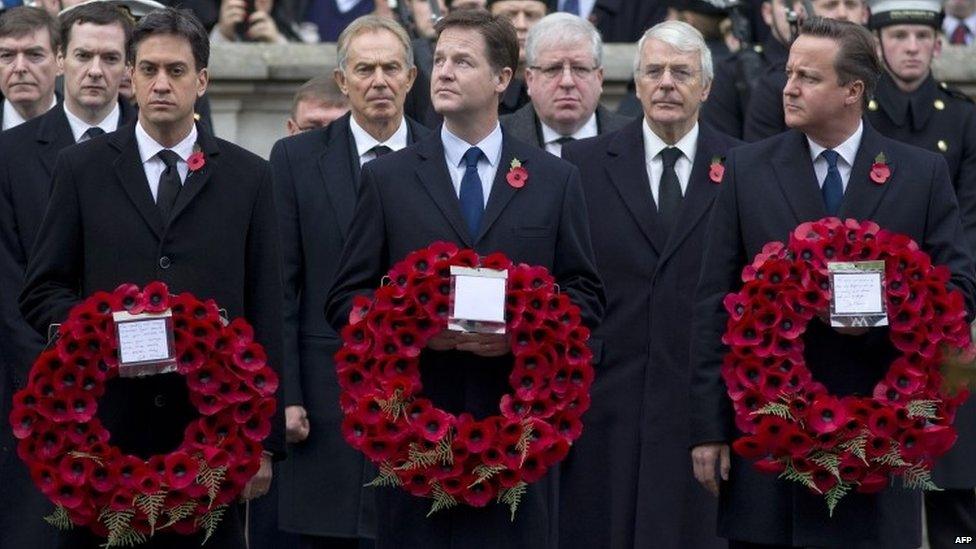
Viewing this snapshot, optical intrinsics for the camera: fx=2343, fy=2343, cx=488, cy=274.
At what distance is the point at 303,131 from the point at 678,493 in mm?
2536

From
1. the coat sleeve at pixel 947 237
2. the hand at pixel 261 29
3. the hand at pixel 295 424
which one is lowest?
the hand at pixel 295 424

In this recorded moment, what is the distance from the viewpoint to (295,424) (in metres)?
9.52

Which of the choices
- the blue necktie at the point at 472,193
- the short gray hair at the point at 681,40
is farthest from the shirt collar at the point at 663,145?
the blue necktie at the point at 472,193

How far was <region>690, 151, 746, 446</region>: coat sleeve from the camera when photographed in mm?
8359

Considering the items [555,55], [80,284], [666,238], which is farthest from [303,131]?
[80,284]

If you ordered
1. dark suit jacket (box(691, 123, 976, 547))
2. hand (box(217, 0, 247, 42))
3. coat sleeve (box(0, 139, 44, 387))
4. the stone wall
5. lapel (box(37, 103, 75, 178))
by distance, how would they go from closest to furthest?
dark suit jacket (box(691, 123, 976, 547)) → coat sleeve (box(0, 139, 44, 387)) → lapel (box(37, 103, 75, 178)) → the stone wall → hand (box(217, 0, 247, 42))

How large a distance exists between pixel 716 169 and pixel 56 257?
9.88 ft

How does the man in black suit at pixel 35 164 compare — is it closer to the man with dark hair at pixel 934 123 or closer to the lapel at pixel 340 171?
the lapel at pixel 340 171

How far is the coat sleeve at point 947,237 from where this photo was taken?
8383mm

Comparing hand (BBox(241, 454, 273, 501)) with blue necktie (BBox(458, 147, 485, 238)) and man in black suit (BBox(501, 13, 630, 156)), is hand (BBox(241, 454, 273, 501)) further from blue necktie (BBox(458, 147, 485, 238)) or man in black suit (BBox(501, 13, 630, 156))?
man in black suit (BBox(501, 13, 630, 156))

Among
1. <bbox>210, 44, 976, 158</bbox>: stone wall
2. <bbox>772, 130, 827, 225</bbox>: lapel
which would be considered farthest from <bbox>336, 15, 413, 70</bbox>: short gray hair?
<bbox>210, 44, 976, 158</bbox>: stone wall

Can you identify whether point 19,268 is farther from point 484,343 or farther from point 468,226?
point 484,343

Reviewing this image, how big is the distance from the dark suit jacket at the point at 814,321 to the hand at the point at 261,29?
5.50m

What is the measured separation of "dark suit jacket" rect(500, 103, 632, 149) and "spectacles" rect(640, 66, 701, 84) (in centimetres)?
50
